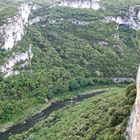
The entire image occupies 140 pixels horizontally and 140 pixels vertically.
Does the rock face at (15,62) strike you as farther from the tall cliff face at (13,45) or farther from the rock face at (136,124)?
the rock face at (136,124)

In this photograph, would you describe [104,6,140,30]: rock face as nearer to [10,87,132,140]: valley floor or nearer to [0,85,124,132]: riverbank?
[0,85,124,132]: riverbank

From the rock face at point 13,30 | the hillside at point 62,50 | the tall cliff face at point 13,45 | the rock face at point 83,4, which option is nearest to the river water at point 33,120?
the hillside at point 62,50

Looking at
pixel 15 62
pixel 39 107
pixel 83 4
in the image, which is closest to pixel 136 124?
pixel 39 107

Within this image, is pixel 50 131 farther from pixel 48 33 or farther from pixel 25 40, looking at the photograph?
pixel 48 33

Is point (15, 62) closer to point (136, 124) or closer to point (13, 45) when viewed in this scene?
point (13, 45)

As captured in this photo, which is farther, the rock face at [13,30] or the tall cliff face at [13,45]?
the rock face at [13,30]

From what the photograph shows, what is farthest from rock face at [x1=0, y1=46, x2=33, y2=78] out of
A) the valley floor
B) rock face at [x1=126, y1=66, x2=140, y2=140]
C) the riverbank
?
rock face at [x1=126, y1=66, x2=140, y2=140]

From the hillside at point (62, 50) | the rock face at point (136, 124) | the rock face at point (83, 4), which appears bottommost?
the hillside at point (62, 50)

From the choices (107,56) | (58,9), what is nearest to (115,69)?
(107,56)
